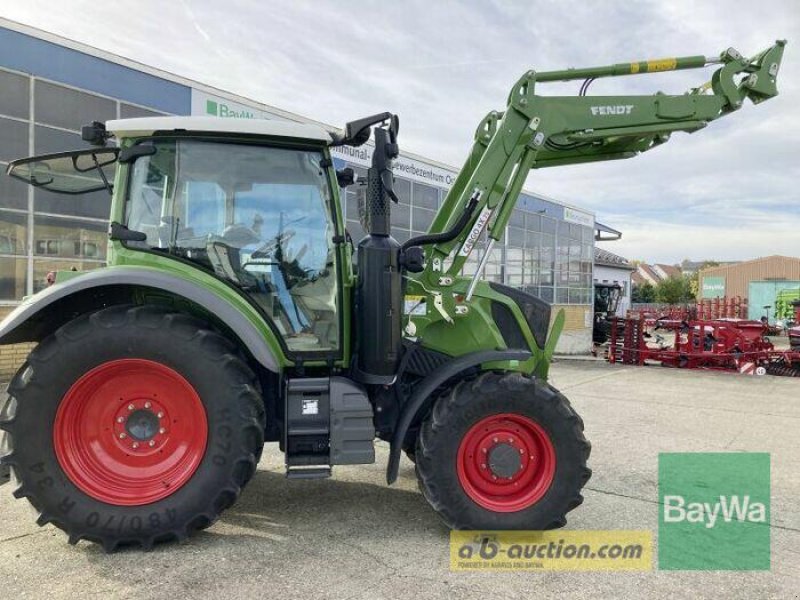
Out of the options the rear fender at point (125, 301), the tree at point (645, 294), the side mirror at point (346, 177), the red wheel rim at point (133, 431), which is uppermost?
the tree at point (645, 294)

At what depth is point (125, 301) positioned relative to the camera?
3670 millimetres

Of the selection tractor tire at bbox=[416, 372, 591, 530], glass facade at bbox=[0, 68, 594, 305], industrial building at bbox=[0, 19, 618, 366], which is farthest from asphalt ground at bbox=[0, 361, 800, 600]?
industrial building at bbox=[0, 19, 618, 366]

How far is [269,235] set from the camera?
12.5 ft

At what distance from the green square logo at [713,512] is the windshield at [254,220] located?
8.31 feet

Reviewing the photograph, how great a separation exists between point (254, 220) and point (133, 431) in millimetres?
1474

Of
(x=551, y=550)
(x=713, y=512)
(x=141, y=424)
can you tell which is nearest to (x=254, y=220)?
(x=141, y=424)

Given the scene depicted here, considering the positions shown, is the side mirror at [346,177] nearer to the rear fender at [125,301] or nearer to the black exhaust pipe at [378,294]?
the black exhaust pipe at [378,294]

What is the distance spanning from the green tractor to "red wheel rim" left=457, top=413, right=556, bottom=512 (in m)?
0.01

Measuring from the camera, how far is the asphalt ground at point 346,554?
3018 millimetres

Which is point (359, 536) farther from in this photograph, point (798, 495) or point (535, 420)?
point (798, 495)

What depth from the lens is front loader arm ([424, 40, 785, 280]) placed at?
420 cm

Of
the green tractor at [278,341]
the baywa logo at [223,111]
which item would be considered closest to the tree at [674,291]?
the baywa logo at [223,111]

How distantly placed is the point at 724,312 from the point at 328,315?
2627 centimetres

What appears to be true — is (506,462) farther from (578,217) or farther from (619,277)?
(619,277)
